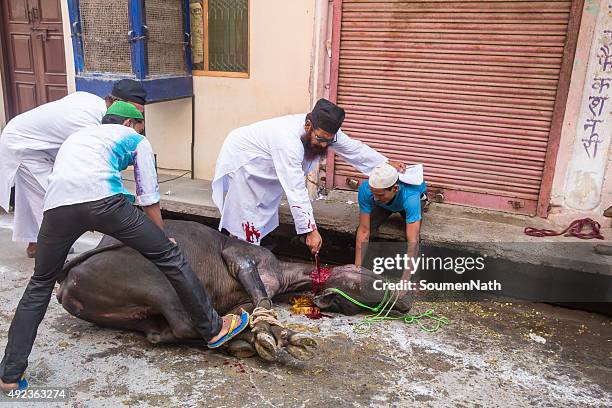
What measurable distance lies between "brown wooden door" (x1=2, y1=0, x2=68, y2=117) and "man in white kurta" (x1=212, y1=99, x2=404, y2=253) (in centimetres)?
380

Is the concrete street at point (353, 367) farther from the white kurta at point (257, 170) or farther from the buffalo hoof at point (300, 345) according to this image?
the white kurta at point (257, 170)

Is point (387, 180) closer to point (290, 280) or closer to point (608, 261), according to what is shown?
point (290, 280)

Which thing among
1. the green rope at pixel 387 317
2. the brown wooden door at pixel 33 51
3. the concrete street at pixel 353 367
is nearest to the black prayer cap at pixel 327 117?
the green rope at pixel 387 317

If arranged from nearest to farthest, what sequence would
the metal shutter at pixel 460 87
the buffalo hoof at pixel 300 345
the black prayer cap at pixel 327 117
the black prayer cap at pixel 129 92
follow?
the buffalo hoof at pixel 300 345 → the black prayer cap at pixel 327 117 → the black prayer cap at pixel 129 92 → the metal shutter at pixel 460 87

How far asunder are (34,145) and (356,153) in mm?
2708

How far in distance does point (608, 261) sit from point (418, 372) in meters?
1.91

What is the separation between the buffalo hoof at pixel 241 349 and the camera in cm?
343

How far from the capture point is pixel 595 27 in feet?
15.1

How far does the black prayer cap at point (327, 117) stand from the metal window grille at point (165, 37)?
8.65ft

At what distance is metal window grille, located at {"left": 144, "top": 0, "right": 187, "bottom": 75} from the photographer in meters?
5.74

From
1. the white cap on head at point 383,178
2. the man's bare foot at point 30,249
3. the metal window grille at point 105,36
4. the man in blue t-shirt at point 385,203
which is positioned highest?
the metal window grille at point 105,36

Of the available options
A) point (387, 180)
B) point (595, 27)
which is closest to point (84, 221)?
point (387, 180)

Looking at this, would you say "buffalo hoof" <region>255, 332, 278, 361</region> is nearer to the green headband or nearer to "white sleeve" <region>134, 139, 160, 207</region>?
"white sleeve" <region>134, 139, 160, 207</region>

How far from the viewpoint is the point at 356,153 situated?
461 centimetres
